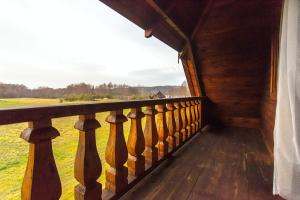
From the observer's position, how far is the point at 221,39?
3213 millimetres

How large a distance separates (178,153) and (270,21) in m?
2.37

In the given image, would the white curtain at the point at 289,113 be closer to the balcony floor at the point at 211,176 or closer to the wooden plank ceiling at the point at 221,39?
the balcony floor at the point at 211,176

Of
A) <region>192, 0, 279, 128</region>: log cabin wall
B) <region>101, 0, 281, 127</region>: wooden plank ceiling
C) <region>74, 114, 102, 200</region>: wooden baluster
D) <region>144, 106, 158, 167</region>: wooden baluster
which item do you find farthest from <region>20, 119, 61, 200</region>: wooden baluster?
<region>192, 0, 279, 128</region>: log cabin wall

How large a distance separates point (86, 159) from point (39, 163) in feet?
0.83

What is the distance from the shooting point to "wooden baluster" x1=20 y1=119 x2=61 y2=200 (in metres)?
0.69

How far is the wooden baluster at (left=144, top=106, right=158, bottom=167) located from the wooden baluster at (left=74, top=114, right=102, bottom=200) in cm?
73

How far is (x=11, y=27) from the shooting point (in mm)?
1693

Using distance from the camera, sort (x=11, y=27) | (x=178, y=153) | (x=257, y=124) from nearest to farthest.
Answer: (x=11, y=27)
(x=178, y=153)
(x=257, y=124)

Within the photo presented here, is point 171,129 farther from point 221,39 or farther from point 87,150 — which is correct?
point 221,39

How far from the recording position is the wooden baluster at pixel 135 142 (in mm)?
1406

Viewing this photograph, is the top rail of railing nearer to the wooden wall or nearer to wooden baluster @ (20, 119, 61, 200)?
wooden baluster @ (20, 119, 61, 200)

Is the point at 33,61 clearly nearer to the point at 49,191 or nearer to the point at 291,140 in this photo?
the point at 49,191

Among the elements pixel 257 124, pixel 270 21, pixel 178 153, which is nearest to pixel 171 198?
pixel 178 153

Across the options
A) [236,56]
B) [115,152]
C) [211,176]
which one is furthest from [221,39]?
[115,152]
